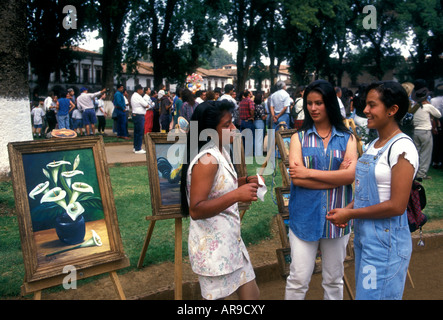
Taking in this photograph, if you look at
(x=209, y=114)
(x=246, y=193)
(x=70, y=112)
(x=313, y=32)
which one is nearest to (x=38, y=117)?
(x=70, y=112)

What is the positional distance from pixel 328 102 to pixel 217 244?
1.21 metres

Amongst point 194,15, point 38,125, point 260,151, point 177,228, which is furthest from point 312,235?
point 194,15

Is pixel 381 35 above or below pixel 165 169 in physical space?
above

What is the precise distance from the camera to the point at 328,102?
2871 millimetres

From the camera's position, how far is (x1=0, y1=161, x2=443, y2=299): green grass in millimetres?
4086

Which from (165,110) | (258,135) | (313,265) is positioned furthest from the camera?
(165,110)

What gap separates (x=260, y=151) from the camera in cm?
1134

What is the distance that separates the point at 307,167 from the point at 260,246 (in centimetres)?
233

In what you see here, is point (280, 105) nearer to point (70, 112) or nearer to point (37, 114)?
point (70, 112)

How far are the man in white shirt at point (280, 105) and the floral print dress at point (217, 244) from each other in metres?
8.02

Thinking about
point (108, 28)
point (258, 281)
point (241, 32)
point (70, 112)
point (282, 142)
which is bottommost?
point (258, 281)

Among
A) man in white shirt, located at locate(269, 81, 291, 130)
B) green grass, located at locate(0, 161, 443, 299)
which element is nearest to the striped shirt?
green grass, located at locate(0, 161, 443, 299)

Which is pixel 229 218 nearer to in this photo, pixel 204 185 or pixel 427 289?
pixel 204 185

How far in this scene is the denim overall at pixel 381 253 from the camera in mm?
2328
